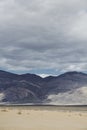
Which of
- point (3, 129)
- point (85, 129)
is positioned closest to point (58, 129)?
point (85, 129)

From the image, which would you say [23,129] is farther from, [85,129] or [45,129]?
[85,129]

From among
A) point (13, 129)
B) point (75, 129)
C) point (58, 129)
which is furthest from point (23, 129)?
point (75, 129)

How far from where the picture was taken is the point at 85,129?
25297mm

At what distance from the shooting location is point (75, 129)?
2478cm

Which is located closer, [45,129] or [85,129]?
[45,129]

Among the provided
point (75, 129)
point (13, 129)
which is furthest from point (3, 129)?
point (75, 129)

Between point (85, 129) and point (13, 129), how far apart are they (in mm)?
6000

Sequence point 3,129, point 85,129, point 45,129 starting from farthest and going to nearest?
point 85,129, point 45,129, point 3,129

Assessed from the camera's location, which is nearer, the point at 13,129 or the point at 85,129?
the point at 13,129

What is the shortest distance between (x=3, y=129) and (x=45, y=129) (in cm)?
318

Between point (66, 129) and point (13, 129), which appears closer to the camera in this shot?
point (13, 129)

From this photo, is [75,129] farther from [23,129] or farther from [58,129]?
[23,129]

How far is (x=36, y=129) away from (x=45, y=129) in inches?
25.8

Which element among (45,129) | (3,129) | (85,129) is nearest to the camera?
(3,129)
